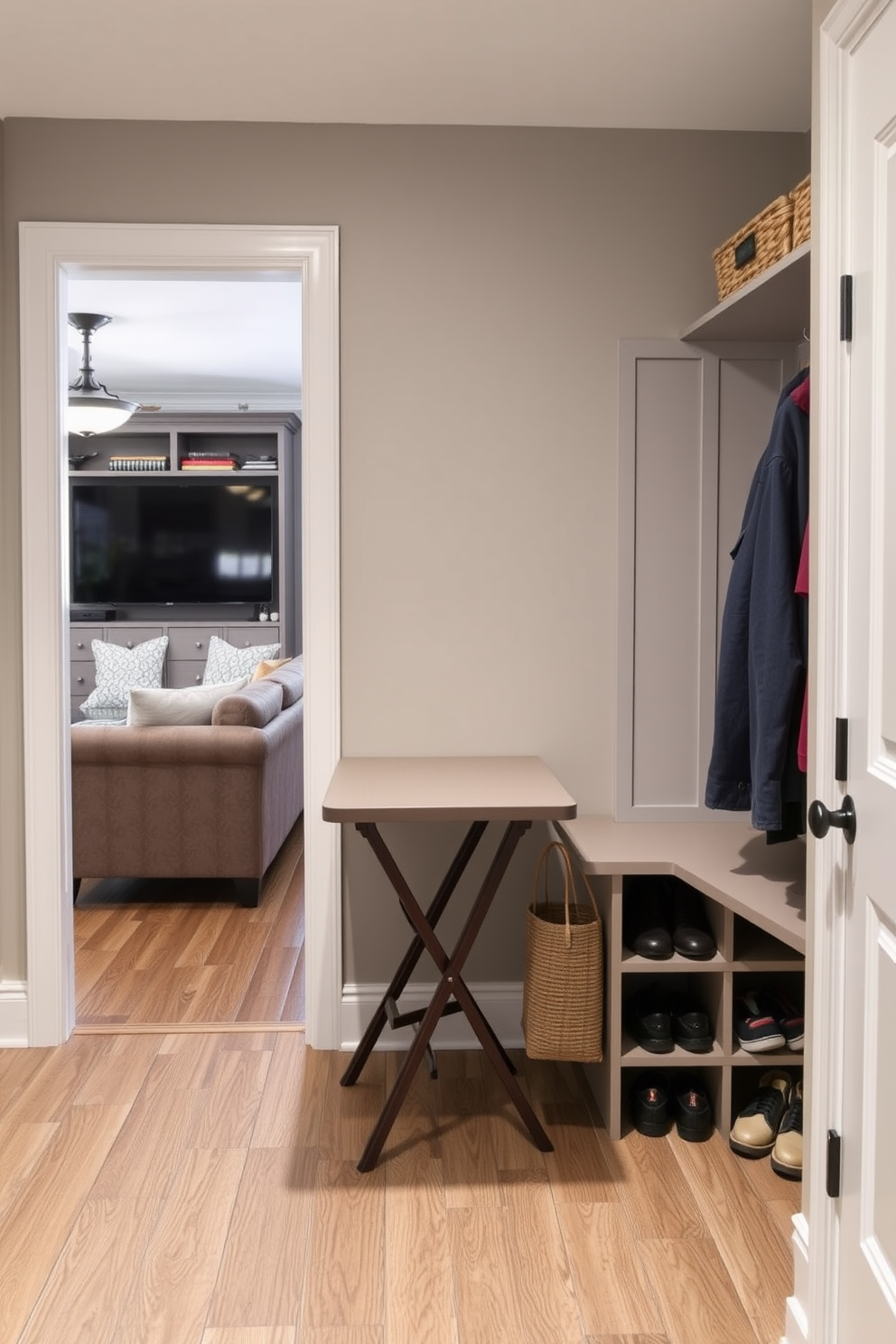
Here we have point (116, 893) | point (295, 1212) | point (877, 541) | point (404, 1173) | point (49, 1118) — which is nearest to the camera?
point (877, 541)

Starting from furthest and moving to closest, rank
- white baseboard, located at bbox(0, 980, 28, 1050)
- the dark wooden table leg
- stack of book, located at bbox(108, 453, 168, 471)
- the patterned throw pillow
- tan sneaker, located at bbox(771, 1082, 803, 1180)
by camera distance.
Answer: stack of book, located at bbox(108, 453, 168, 471) → the patterned throw pillow → white baseboard, located at bbox(0, 980, 28, 1050) → the dark wooden table leg → tan sneaker, located at bbox(771, 1082, 803, 1180)

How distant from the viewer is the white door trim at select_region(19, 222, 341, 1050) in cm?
287

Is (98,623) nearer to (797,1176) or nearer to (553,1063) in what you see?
(553,1063)

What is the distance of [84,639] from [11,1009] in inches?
195

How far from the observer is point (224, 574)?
7633mm

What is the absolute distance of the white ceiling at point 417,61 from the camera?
2.29 m

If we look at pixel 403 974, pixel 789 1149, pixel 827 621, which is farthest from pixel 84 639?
pixel 827 621

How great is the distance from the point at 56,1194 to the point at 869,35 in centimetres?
259

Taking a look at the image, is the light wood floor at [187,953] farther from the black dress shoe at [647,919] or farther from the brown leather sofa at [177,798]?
the black dress shoe at [647,919]

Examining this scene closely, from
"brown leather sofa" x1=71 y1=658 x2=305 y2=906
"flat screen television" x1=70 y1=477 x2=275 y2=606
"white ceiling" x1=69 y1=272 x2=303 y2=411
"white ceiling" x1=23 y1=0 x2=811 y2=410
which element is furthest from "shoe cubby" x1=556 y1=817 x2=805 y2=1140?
"flat screen television" x1=70 y1=477 x2=275 y2=606

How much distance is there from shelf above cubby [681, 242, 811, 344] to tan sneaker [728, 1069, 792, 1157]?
183cm

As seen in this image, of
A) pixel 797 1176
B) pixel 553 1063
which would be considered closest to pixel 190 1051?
pixel 553 1063

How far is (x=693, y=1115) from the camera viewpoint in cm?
249

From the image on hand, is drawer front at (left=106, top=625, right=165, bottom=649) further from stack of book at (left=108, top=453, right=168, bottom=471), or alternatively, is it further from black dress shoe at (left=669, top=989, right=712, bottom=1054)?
black dress shoe at (left=669, top=989, right=712, bottom=1054)
